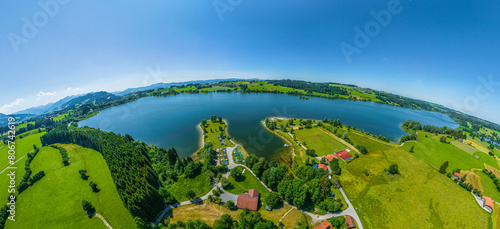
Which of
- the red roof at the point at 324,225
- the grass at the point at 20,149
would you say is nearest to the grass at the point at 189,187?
the red roof at the point at 324,225

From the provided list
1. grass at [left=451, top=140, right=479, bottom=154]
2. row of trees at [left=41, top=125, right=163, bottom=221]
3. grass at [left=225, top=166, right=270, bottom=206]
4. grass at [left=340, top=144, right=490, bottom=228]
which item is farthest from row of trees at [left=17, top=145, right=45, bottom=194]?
grass at [left=451, top=140, right=479, bottom=154]

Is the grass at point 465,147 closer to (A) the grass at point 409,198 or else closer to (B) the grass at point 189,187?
(A) the grass at point 409,198

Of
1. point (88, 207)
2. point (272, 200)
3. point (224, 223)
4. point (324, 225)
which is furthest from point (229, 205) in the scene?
point (88, 207)

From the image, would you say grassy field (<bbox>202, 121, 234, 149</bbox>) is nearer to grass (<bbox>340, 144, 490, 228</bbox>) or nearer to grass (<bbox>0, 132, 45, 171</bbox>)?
grass (<bbox>340, 144, 490, 228</bbox>)

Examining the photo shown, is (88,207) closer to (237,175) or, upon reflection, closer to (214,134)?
(237,175)

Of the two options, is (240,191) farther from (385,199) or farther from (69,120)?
(69,120)

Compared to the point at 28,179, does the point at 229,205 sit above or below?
below
